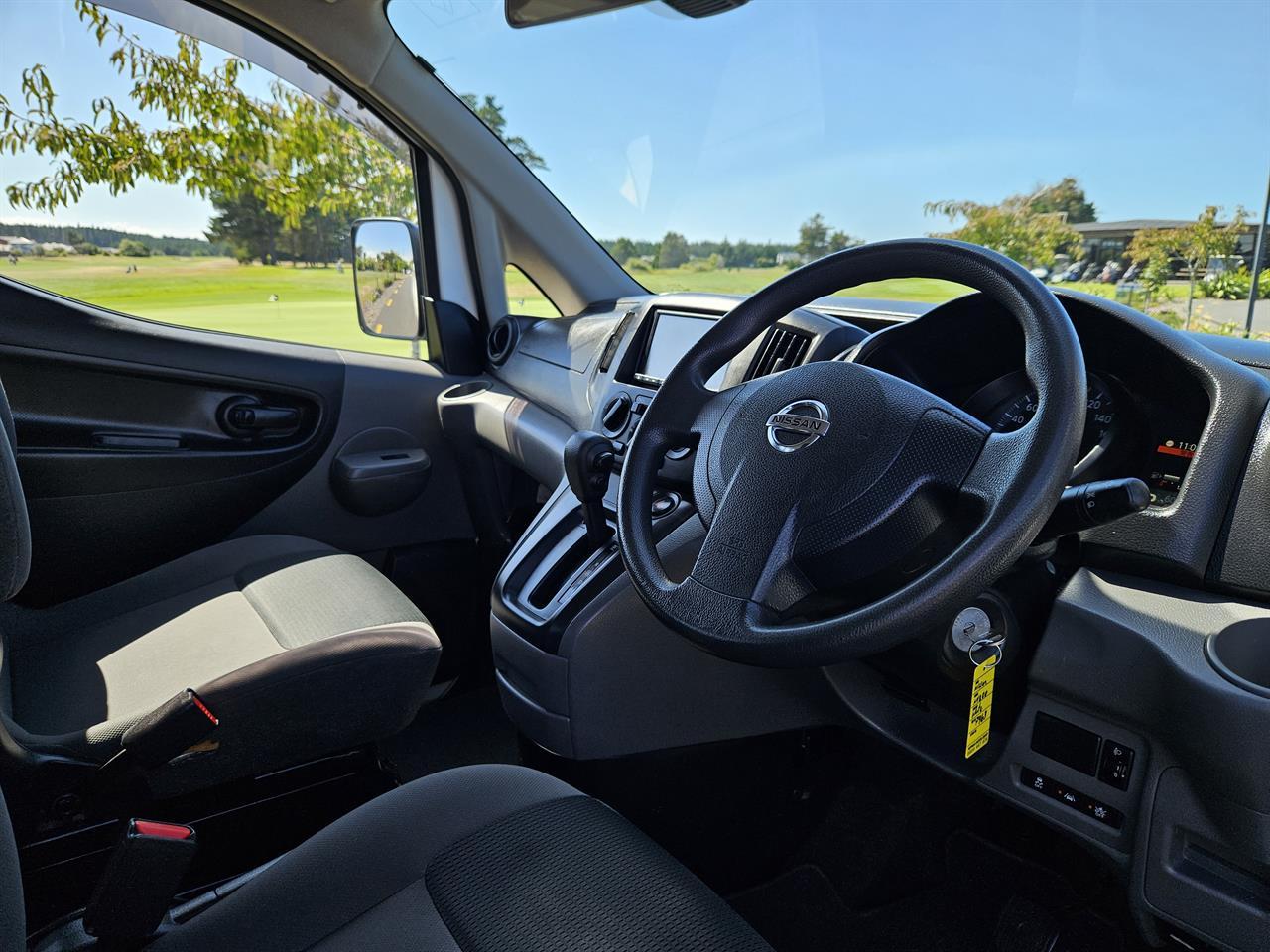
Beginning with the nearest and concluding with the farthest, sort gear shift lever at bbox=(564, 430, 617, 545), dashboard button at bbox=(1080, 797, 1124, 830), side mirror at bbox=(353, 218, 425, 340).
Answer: dashboard button at bbox=(1080, 797, 1124, 830), gear shift lever at bbox=(564, 430, 617, 545), side mirror at bbox=(353, 218, 425, 340)

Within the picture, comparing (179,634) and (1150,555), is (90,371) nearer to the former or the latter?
(179,634)

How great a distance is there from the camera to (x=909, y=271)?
1003 millimetres

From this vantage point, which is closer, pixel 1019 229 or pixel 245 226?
pixel 1019 229

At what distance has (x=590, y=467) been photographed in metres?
1.39

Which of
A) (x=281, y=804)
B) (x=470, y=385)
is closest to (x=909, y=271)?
(x=281, y=804)

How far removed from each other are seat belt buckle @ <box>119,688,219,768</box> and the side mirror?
5.04 ft

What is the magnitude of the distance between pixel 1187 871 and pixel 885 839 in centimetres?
64

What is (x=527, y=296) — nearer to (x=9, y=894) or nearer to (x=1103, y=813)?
(x=1103, y=813)

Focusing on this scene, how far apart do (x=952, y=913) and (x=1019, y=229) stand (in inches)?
45.1

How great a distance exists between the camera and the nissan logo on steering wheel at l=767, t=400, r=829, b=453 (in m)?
0.96

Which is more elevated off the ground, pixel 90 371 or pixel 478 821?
pixel 90 371

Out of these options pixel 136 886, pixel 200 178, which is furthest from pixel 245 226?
pixel 136 886

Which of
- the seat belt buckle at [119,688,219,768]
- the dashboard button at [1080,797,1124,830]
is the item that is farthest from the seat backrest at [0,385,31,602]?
the dashboard button at [1080,797,1124,830]

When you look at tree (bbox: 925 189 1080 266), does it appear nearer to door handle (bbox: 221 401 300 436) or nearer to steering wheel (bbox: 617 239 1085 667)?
steering wheel (bbox: 617 239 1085 667)
